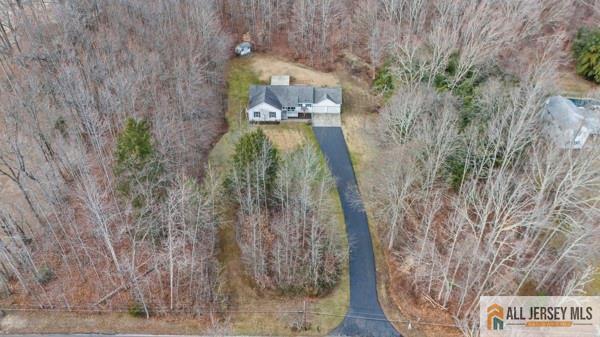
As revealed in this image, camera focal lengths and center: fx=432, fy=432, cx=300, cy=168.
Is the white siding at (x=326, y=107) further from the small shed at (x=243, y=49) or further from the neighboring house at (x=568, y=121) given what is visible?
the neighboring house at (x=568, y=121)

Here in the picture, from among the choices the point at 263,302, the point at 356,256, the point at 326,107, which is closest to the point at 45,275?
the point at 263,302

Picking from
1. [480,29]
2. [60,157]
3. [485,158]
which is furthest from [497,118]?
[60,157]

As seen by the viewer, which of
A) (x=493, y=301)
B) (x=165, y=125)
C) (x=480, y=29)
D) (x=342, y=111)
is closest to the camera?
(x=493, y=301)

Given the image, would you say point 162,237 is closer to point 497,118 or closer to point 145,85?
point 145,85

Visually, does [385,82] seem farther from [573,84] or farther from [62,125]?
[62,125]

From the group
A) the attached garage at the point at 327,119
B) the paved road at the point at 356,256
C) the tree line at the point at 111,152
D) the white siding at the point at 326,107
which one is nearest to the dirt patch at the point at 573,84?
the white siding at the point at 326,107

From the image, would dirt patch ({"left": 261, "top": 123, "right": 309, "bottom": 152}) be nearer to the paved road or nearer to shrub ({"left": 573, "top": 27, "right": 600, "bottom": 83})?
the paved road
